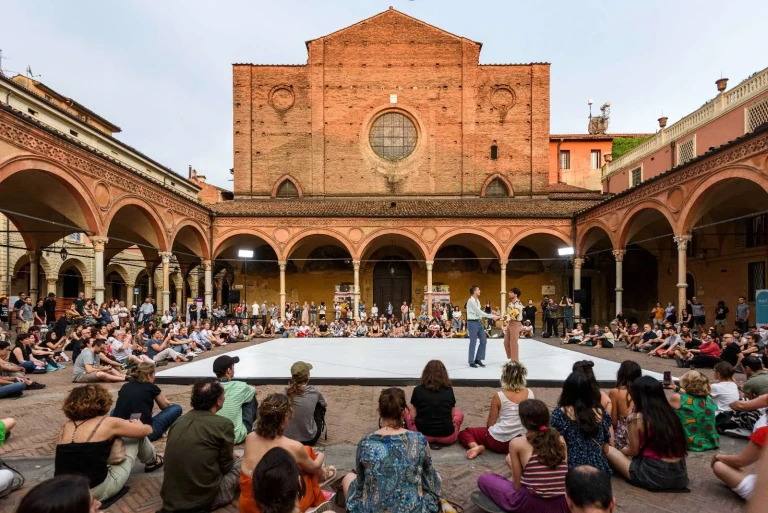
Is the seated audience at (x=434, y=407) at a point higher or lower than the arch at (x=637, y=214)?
lower

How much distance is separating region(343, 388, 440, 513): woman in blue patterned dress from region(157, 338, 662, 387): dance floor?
4674 millimetres

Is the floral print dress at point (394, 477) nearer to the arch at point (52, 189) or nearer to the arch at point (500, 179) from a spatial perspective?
the arch at point (52, 189)

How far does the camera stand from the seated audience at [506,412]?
13.6ft

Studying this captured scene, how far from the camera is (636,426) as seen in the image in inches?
145

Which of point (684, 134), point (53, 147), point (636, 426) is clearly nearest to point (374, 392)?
point (636, 426)

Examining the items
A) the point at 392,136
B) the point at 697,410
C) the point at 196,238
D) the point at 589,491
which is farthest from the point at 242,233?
the point at 589,491

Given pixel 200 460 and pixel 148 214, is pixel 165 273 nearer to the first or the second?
pixel 148 214

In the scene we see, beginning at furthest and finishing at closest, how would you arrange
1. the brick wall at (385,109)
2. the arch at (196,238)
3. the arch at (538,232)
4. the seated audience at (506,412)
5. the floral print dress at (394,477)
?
the brick wall at (385,109) → the arch at (538,232) → the arch at (196,238) → the seated audience at (506,412) → the floral print dress at (394,477)

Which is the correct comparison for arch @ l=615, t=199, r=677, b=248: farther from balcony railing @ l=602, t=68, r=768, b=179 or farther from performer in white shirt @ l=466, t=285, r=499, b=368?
performer in white shirt @ l=466, t=285, r=499, b=368

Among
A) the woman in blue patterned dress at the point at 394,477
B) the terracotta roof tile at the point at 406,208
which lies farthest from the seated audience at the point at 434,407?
the terracotta roof tile at the point at 406,208

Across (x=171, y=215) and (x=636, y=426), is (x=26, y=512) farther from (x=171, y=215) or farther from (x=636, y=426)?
(x=171, y=215)

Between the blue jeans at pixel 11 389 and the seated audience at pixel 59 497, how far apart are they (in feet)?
22.3

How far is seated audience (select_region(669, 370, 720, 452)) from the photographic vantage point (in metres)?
4.18

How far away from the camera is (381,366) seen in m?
8.70
